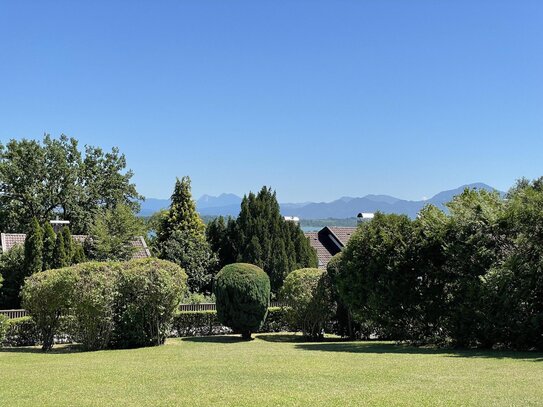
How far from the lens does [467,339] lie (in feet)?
57.6

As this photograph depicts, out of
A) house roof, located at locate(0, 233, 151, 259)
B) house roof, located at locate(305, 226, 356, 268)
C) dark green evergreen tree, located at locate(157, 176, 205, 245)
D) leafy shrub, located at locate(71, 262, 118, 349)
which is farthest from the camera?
house roof, located at locate(305, 226, 356, 268)

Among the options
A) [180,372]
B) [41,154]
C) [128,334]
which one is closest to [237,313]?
[128,334]

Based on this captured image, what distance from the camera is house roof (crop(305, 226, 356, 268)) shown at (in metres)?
45.3

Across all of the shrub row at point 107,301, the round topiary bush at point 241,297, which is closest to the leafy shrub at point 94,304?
the shrub row at point 107,301

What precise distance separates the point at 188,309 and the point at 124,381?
1523 cm

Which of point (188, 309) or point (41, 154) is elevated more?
point (41, 154)

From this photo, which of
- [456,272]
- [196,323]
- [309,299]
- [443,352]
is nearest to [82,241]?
[196,323]

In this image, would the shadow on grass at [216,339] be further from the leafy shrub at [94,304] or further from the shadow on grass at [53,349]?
the shadow on grass at [53,349]

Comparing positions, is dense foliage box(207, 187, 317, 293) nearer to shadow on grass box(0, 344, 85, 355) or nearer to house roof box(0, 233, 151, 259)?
house roof box(0, 233, 151, 259)

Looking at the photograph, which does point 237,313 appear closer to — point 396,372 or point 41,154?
point 396,372

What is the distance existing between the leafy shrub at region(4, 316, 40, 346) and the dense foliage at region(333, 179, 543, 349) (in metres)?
11.5

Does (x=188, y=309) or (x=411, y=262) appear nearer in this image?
(x=411, y=262)

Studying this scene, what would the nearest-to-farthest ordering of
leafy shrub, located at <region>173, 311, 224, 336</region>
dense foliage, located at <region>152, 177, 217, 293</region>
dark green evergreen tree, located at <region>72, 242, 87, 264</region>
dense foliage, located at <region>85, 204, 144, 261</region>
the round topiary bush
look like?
1. the round topiary bush
2. leafy shrub, located at <region>173, 311, 224, 336</region>
3. dark green evergreen tree, located at <region>72, 242, 87, 264</region>
4. dense foliage, located at <region>85, 204, 144, 261</region>
5. dense foliage, located at <region>152, 177, 217, 293</region>

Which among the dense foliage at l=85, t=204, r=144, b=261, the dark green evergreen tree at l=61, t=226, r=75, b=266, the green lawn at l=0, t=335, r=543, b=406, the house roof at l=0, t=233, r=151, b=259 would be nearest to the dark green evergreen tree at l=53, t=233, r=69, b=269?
the dark green evergreen tree at l=61, t=226, r=75, b=266
